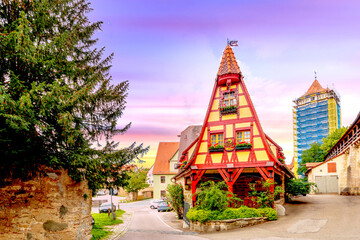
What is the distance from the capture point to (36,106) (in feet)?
27.6

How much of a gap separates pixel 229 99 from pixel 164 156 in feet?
84.7

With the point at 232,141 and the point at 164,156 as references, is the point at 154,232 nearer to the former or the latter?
the point at 232,141

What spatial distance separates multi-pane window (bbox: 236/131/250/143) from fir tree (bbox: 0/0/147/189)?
8911 millimetres

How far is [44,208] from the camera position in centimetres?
921

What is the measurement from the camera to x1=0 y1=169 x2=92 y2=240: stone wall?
344 inches

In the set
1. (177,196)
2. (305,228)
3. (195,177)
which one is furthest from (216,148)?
(305,228)

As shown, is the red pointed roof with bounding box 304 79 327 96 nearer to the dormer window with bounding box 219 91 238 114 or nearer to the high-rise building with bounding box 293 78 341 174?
the high-rise building with bounding box 293 78 341 174

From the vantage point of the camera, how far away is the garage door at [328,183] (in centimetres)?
3067

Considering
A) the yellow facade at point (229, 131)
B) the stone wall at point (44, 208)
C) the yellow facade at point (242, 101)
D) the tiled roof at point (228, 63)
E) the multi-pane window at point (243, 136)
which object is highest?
the tiled roof at point (228, 63)

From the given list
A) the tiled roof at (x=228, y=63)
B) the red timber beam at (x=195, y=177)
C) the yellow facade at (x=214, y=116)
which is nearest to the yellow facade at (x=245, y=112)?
the yellow facade at (x=214, y=116)

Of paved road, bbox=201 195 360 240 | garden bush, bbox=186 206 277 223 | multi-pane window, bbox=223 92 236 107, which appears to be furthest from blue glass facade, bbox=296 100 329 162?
garden bush, bbox=186 206 277 223

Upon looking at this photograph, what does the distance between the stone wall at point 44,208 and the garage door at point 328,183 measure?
1133 inches

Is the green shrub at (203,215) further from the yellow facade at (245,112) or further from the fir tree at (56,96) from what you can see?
the fir tree at (56,96)

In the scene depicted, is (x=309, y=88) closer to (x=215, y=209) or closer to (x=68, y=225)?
(x=215, y=209)
